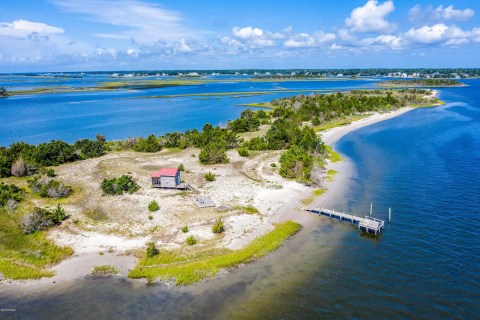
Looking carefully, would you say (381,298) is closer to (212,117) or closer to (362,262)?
(362,262)

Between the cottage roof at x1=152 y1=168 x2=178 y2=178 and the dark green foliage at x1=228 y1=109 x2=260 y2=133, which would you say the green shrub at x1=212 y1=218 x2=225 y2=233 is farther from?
the dark green foliage at x1=228 y1=109 x2=260 y2=133

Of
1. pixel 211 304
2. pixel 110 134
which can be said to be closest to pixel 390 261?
pixel 211 304

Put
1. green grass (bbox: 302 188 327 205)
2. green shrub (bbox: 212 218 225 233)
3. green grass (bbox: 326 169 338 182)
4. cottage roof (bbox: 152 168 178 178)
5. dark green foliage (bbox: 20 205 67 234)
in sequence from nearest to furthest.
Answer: green shrub (bbox: 212 218 225 233) → dark green foliage (bbox: 20 205 67 234) → green grass (bbox: 302 188 327 205) → cottage roof (bbox: 152 168 178 178) → green grass (bbox: 326 169 338 182)

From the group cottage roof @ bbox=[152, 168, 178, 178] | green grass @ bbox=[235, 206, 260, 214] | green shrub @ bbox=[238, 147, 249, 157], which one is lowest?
green grass @ bbox=[235, 206, 260, 214]

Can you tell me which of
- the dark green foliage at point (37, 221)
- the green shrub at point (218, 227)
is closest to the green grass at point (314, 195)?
the green shrub at point (218, 227)

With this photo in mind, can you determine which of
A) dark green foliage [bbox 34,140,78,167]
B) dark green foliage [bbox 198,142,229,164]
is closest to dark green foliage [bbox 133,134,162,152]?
dark green foliage [bbox 34,140,78,167]

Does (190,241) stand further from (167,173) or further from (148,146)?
(148,146)
